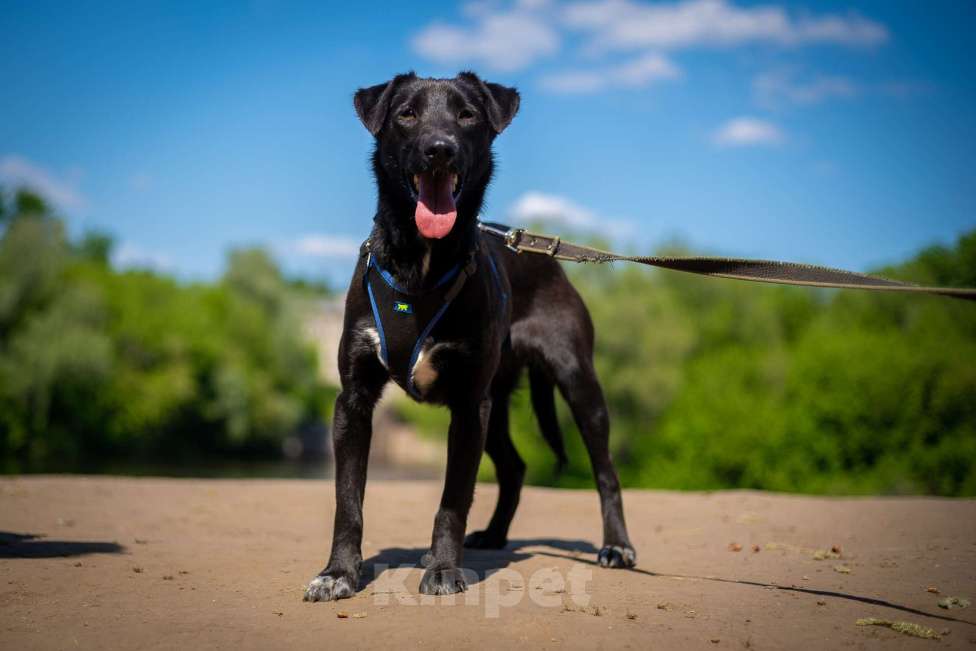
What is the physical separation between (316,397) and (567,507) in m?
55.1

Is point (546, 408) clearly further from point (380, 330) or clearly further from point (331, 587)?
point (331, 587)

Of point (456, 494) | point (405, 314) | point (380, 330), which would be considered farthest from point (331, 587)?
point (405, 314)

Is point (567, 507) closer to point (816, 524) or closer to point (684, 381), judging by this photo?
point (816, 524)

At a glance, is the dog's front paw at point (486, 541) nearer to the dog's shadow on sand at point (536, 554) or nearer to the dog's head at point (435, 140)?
the dog's shadow on sand at point (536, 554)

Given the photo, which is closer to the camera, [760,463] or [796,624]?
[796,624]

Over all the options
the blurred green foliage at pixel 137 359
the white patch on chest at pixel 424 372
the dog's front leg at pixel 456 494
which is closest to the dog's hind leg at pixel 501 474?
the dog's front leg at pixel 456 494

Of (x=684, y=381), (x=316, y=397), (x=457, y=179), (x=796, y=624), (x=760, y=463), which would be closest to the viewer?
(x=796, y=624)

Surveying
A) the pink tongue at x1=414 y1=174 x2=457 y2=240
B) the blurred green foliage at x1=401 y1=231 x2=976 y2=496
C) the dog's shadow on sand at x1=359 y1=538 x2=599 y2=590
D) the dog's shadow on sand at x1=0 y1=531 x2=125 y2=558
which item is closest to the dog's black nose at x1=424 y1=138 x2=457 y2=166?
the pink tongue at x1=414 y1=174 x2=457 y2=240

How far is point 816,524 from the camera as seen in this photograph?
7.59m

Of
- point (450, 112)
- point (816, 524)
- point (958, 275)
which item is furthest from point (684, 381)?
point (450, 112)

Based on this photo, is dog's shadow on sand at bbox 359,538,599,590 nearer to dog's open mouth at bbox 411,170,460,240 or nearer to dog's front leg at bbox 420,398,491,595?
dog's front leg at bbox 420,398,491,595

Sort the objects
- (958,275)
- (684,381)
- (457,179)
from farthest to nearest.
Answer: (958,275)
(684,381)
(457,179)

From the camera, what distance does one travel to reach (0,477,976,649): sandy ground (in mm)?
3586

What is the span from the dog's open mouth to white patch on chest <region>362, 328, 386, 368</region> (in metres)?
0.59
